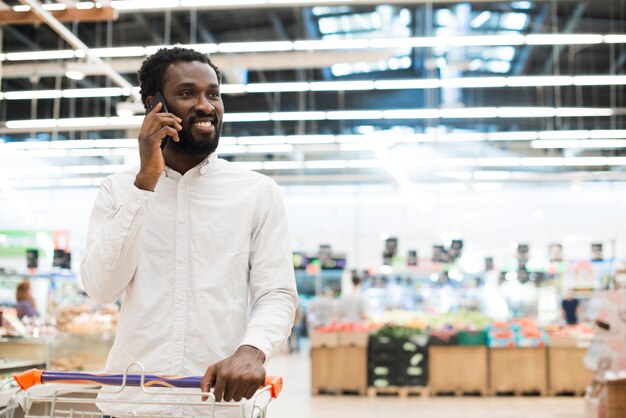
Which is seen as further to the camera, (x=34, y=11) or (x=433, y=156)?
(x=433, y=156)

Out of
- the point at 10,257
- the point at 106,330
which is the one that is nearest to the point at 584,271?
the point at 106,330

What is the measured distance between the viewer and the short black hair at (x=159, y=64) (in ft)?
5.65

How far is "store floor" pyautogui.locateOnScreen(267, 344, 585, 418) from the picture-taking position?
29.7 ft

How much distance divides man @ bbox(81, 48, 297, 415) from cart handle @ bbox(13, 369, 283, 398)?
0.08 metres

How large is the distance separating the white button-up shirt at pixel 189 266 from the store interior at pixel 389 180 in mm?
1480

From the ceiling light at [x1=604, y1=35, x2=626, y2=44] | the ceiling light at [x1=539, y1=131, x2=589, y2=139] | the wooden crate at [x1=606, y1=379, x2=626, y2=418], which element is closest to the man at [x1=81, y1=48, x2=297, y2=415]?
the wooden crate at [x1=606, y1=379, x2=626, y2=418]

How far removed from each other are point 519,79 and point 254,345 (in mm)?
9396

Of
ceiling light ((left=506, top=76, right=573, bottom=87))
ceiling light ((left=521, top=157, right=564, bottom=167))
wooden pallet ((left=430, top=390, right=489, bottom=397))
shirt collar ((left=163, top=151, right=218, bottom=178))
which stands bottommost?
wooden pallet ((left=430, top=390, right=489, bottom=397))

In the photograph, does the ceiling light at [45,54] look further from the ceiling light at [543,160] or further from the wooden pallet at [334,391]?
the ceiling light at [543,160]

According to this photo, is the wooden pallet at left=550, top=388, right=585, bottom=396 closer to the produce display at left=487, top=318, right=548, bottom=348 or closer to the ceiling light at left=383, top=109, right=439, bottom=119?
the produce display at left=487, top=318, right=548, bottom=348

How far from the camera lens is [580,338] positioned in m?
10.9

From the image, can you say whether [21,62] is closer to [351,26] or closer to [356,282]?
[351,26]

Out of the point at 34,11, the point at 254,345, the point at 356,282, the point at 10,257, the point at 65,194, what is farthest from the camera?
the point at 65,194

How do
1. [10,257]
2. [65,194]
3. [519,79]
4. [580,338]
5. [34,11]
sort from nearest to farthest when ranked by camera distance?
1. [34,11]
2. [519,79]
3. [580,338]
4. [10,257]
5. [65,194]
